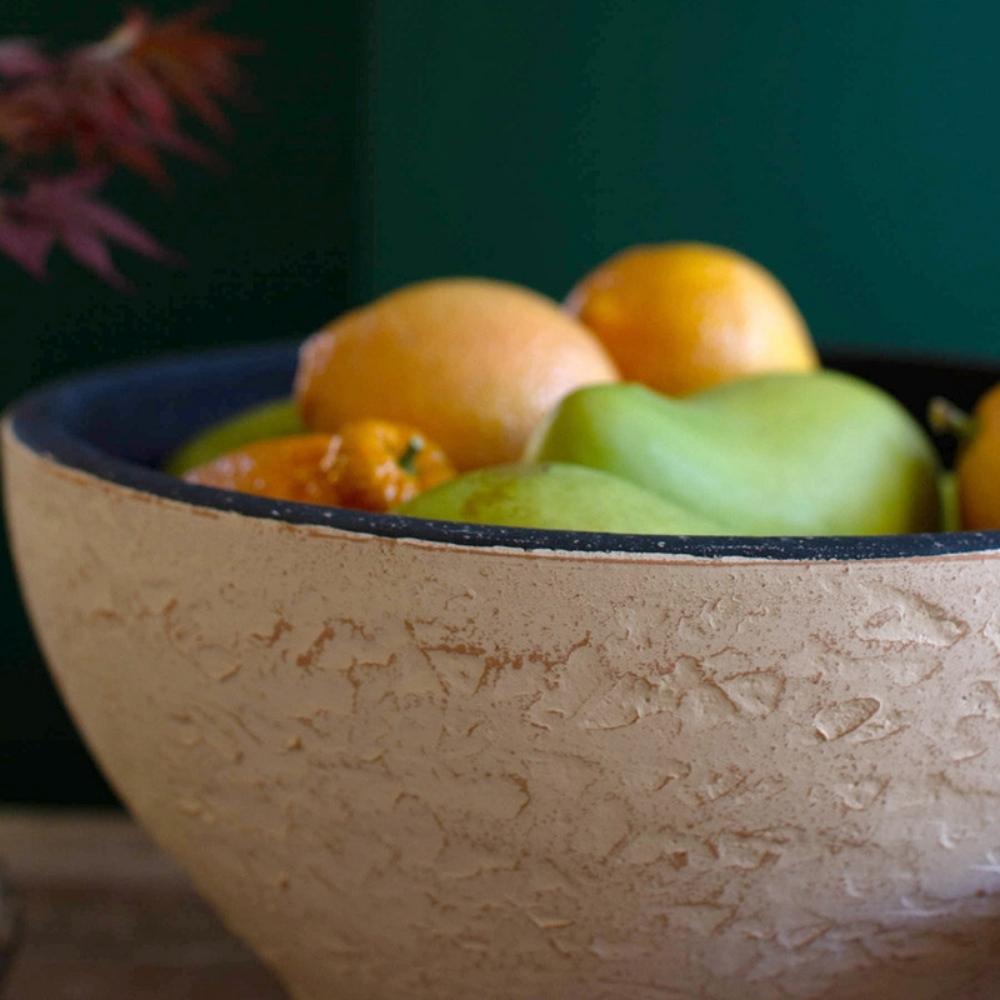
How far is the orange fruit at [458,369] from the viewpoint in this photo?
0.47 metres

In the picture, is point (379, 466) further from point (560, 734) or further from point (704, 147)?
point (704, 147)

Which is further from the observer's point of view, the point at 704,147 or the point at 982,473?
the point at 704,147

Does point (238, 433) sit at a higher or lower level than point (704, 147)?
lower

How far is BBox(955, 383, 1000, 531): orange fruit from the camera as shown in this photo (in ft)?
1.43

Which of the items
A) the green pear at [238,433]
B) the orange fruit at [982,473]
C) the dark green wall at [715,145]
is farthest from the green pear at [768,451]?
the dark green wall at [715,145]

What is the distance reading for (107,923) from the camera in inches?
27.1

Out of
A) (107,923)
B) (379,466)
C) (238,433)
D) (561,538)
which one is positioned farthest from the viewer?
(107,923)

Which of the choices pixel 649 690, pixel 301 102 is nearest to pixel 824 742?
pixel 649 690

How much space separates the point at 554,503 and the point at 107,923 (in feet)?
1.57

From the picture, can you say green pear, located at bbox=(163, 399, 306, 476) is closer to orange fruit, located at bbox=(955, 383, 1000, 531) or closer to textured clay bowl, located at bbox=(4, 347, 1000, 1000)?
textured clay bowl, located at bbox=(4, 347, 1000, 1000)

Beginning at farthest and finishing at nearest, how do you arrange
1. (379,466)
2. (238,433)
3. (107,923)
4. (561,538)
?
(107,923) → (238,433) → (379,466) → (561,538)

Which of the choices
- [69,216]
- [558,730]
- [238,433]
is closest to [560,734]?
[558,730]

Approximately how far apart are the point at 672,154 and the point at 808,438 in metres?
0.34

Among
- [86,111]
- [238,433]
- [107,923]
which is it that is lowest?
[107,923]
